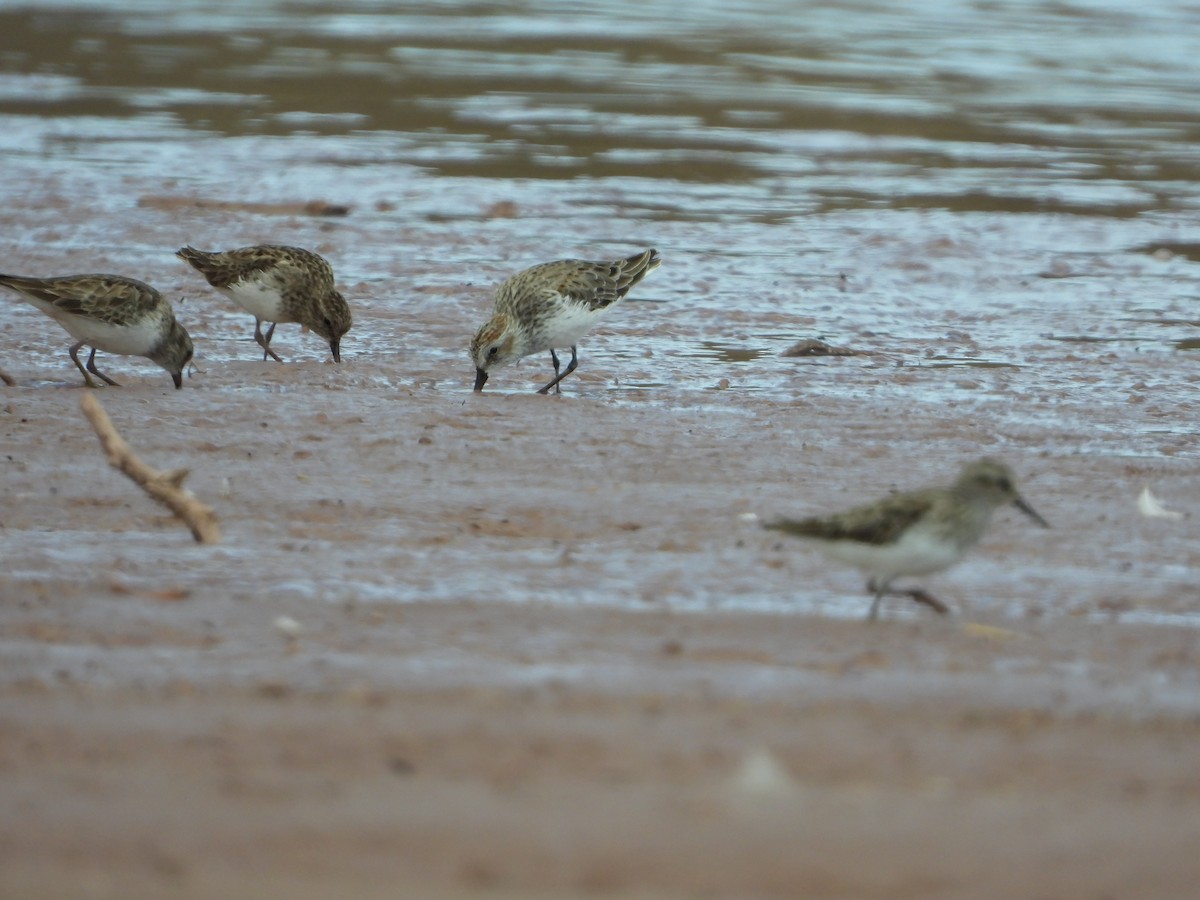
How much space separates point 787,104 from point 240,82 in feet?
20.7

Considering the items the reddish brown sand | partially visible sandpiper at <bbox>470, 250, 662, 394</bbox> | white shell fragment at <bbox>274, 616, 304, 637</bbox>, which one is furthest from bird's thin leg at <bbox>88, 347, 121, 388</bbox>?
white shell fragment at <bbox>274, 616, 304, 637</bbox>

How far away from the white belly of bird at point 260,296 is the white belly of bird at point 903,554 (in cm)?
544

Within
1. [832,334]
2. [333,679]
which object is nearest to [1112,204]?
[832,334]

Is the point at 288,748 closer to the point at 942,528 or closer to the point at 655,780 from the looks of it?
the point at 655,780

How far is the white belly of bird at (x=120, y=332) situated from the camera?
9.71m

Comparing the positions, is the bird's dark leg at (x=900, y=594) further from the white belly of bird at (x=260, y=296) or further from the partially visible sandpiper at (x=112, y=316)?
the white belly of bird at (x=260, y=296)

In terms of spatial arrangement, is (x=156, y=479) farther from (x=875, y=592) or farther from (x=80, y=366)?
(x=80, y=366)

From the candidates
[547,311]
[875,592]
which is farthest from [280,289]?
[875,592]

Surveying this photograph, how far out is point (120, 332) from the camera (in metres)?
9.71

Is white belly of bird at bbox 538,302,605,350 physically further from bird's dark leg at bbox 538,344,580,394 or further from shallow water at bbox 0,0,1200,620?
shallow water at bbox 0,0,1200,620

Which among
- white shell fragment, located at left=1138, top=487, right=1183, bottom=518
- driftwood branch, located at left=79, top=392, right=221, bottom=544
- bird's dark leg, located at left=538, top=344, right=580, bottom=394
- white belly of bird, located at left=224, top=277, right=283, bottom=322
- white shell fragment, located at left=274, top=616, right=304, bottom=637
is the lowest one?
bird's dark leg, located at left=538, top=344, right=580, bottom=394

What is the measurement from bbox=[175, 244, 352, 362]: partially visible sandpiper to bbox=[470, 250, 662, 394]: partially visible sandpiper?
926 mm

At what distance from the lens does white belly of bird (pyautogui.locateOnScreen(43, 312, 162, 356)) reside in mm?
9711

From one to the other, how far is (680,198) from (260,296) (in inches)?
Answer: 236
